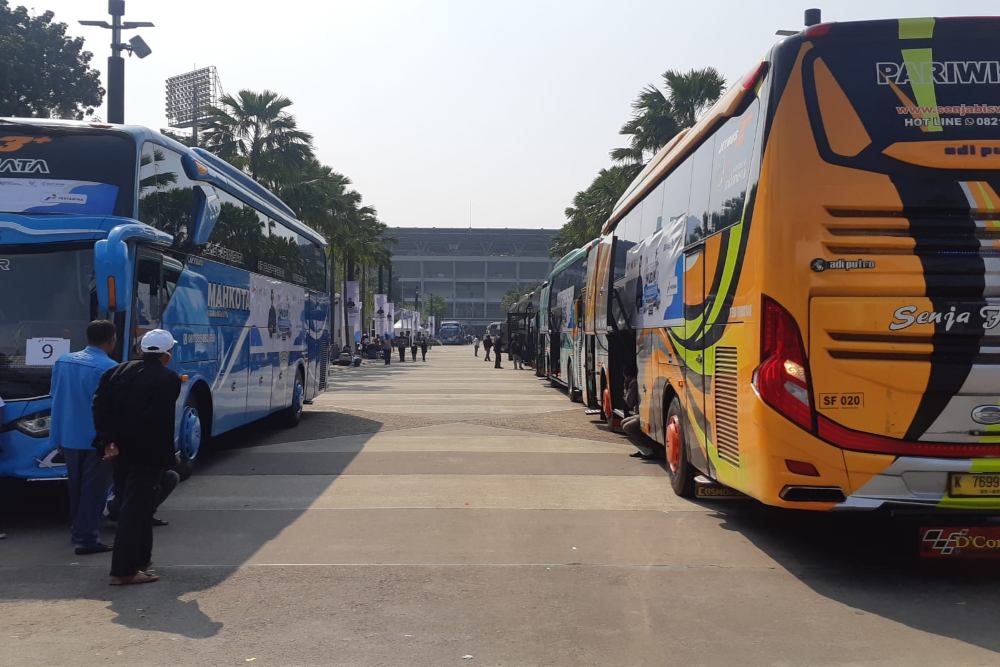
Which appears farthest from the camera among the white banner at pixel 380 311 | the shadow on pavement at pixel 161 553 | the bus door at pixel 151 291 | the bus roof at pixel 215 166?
the white banner at pixel 380 311

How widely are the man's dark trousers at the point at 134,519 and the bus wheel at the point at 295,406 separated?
974 centimetres

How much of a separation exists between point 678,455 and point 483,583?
12.0ft

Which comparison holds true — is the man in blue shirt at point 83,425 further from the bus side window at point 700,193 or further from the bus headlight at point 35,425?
the bus side window at point 700,193

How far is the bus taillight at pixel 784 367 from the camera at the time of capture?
611cm

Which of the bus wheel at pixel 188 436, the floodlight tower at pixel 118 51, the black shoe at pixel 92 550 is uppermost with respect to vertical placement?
the floodlight tower at pixel 118 51

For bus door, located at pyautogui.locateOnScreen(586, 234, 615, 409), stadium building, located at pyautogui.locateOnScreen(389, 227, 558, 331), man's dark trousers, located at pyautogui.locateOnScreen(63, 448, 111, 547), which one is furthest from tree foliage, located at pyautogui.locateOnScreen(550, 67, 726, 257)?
stadium building, located at pyautogui.locateOnScreen(389, 227, 558, 331)

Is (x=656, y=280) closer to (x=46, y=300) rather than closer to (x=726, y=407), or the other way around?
(x=726, y=407)

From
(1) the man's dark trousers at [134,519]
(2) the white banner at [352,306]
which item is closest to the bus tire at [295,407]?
(1) the man's dark trousers at [134,519]

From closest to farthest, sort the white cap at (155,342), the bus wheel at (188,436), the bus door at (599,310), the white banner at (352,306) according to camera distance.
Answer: the white cap at (155,342), the bus wheel at (188,436), the bus door at (599,310), the white banner at (352,306)

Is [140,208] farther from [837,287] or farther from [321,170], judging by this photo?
[321,170]

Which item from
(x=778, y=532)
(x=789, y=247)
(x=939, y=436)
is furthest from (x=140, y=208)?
(x=939, y=436)

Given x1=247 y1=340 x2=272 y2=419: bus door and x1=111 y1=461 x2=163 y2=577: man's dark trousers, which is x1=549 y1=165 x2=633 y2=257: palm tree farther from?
x1=111 y1=461 x2=163 y2=577: man's dark trousers

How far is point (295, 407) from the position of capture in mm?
16641

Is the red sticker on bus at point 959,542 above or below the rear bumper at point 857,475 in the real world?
below
